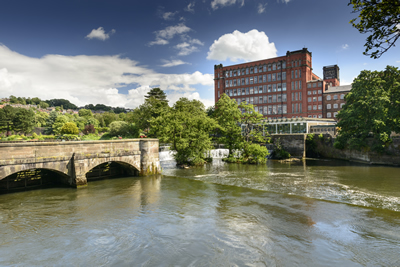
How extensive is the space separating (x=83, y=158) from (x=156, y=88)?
199 feet

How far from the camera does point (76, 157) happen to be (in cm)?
1944

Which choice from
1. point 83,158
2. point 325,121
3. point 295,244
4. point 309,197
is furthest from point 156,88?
point 295,244

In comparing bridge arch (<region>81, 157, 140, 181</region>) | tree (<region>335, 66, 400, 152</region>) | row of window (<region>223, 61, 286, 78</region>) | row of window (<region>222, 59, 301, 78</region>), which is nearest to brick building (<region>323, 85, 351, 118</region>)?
row of window (<region>222, 59, 301, 78</region>)

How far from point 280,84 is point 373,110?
4897 centimetres

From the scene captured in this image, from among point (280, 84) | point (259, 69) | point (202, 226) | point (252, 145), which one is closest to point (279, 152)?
point (252, 145)

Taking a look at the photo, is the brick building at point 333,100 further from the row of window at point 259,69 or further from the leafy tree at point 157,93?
the leafy tree at point 157,93

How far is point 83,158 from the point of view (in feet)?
65.4

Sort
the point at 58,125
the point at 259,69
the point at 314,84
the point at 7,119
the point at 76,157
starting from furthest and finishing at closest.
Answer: the point at 259,69, the point at 58,125, the point at 314,84, the point at 7,119, the point at 76,157

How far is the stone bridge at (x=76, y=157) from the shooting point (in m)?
17.0

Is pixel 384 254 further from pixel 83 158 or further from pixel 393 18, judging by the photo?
pixel 83 158

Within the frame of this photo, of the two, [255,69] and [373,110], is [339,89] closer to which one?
[255,69]

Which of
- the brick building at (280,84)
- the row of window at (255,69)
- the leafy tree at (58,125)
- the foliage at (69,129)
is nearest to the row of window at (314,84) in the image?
the brick building at (280,84)

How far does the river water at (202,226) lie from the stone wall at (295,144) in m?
23.4

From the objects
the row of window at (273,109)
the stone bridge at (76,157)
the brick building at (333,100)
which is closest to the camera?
the stone bridge at (76,157)
